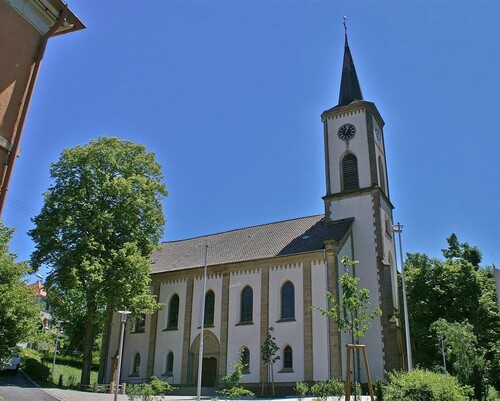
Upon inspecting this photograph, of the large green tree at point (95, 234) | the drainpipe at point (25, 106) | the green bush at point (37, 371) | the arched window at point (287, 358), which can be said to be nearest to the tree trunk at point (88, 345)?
the large green tree at point (95, 234)

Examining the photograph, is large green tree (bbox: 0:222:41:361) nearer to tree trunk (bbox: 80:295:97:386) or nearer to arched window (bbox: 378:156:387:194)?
tree trunk (bbox: 80:295:97:386)

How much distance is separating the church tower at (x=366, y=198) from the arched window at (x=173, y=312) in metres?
14.1

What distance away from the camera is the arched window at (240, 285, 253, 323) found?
3534 cm

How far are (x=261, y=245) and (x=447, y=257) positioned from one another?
15.9 m

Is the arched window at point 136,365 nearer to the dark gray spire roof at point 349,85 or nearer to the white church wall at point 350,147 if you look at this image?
the white church wall at point 350,147

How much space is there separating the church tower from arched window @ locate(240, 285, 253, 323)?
7914 millimetres

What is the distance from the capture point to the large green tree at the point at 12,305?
23.0 metres

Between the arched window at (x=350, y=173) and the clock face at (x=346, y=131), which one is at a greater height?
the clock face at (x=346, y=131)

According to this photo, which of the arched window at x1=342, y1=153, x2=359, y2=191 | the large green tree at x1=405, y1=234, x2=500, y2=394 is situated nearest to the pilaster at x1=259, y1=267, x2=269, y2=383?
the arched window at x1=342, y1=153, x2=359, y2=191

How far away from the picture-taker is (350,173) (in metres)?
38.8

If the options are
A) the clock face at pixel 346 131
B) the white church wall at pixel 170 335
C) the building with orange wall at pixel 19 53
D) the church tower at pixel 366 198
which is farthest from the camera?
the clock face at pixel 346 131

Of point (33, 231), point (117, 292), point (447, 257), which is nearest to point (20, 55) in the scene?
point (117, 292)

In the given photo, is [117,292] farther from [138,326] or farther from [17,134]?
[17,134]

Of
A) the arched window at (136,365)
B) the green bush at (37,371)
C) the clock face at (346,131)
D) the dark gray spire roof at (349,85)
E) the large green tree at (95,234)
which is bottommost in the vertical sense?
the green bush at (37,371)
